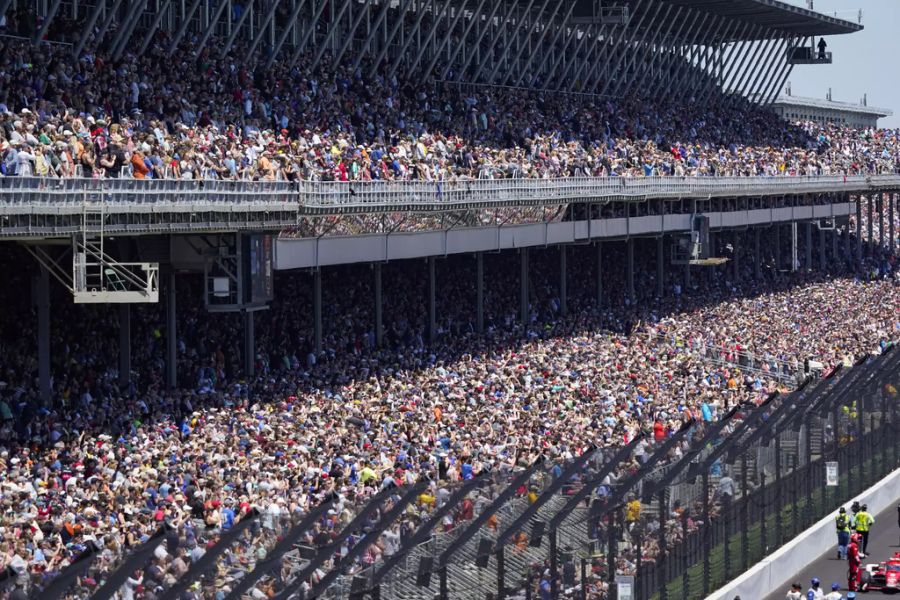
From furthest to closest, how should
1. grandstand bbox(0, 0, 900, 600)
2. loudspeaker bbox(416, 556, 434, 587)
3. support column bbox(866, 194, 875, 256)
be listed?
support column bbox(866, 194, 875, 256), grandstand bbox(0, 0, 900, 600), loudspeaker bbox(416, 556, 434, 587)

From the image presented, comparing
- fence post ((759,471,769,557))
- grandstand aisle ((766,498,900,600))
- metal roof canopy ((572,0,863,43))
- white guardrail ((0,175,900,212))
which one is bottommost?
grandstand aisle ((766,498,900,600))

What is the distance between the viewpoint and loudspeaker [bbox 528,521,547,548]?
16.6m

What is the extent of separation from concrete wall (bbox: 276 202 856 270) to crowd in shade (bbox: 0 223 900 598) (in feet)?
6.56

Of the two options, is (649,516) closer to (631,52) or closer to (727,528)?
(727,528)

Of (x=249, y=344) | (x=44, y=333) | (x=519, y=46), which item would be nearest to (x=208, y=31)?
(x=249, y=344)

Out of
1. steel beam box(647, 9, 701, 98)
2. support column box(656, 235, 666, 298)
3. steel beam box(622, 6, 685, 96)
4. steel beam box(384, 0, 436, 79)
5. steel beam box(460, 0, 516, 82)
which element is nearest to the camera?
→ steel beam box(384, 0, 436, 79)

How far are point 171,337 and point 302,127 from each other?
8276 millimetres

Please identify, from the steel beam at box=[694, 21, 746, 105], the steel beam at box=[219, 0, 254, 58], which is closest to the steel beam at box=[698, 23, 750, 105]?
the steel beam at box=[694, 21, 746, 105]

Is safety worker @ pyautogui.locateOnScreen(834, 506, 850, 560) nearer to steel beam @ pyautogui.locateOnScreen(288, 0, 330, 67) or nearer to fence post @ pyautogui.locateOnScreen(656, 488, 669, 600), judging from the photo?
fence post @ pyautogui.locateOnScreen(656, 488, 669, 600)

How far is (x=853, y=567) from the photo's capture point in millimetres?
22641

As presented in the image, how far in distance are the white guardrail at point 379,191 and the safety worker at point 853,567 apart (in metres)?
12.0

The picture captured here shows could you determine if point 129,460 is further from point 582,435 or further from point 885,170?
point 885,170

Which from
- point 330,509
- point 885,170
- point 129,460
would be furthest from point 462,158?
point 885,170

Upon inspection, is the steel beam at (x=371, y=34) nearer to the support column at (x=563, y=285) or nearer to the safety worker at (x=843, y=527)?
the support column at (x=563, y=285)
